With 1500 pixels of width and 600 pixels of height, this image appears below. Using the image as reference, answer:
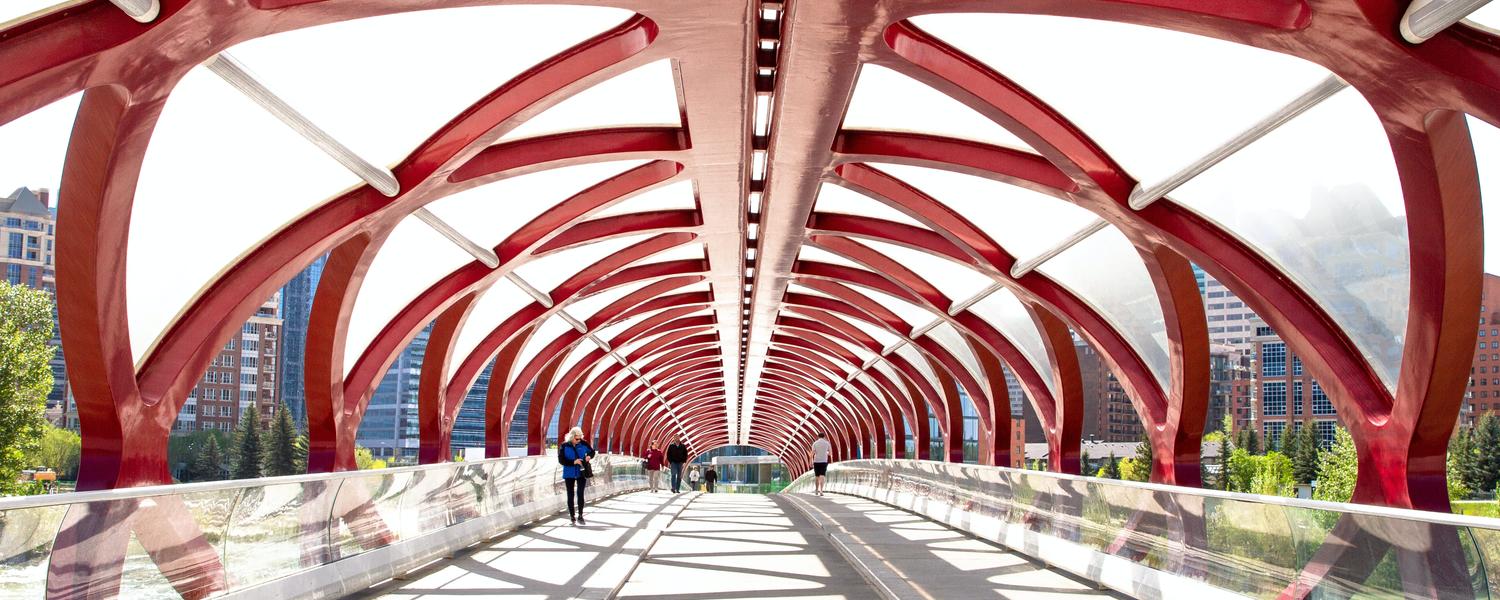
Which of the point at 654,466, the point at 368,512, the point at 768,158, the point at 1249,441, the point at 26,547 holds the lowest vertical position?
the point at 1249,441

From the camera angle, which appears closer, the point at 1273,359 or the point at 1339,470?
the point at 1339,470

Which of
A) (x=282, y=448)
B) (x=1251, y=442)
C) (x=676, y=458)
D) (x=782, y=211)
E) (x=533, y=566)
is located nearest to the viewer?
(x=533, y=566)

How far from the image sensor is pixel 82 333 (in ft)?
32.5

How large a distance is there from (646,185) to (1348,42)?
363 inches

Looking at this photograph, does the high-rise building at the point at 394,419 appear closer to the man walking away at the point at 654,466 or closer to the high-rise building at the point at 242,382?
the high-rise building at the point at 242,382

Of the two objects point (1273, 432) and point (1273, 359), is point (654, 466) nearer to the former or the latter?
point (1273, 359)

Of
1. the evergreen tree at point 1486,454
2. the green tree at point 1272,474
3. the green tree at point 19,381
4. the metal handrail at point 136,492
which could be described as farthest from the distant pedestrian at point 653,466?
the green tree at point 1272,474

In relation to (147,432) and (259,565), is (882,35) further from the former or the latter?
(147,432)

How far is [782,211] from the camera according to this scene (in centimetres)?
1645

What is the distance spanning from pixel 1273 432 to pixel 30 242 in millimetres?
120025

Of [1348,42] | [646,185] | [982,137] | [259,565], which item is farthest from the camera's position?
[646,185]

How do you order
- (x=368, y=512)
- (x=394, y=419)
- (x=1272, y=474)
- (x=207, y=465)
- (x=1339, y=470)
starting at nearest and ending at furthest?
(x=368, y=512) < (x=207, y=465) < (x=1339, y=470) < (x=1272, y=474) < (x=394, y=419)

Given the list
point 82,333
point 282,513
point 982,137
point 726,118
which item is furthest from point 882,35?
point 82,333

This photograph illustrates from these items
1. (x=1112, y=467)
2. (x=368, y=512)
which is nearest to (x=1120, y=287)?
(x=368, y=512)
